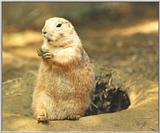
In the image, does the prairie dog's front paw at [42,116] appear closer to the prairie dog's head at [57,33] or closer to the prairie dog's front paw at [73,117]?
the prairie dog's front paw at [73,117]

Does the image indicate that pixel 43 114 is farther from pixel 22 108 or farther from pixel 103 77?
pixel 103 77

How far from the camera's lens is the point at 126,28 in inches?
507

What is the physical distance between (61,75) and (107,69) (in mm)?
1585

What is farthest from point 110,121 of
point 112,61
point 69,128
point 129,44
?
point 129,44

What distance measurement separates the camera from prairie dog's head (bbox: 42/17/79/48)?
5.11 m

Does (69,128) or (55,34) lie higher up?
(55,34)

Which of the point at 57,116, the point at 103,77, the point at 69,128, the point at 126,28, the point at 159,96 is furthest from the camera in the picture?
the point at 126,28

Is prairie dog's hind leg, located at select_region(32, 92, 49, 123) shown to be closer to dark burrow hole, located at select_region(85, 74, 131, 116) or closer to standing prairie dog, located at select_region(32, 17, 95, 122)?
standing prairie dog, located at select_region(32, 17, 95, 122)

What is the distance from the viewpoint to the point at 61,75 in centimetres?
524

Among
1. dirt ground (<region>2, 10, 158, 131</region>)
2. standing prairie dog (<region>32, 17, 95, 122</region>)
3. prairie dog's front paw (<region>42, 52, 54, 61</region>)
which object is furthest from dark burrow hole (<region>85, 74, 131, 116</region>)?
prairie dog's front paw (<region>42, 52, 54, 61</region>)

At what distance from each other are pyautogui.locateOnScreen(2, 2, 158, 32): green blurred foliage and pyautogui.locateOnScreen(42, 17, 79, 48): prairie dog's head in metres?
7.71

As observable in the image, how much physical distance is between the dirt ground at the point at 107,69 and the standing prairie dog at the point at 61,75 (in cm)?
27

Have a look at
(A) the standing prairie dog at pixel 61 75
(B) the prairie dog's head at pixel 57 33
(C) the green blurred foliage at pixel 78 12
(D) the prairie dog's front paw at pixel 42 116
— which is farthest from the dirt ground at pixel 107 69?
(B) the prairie dog's head at pixel 57 33

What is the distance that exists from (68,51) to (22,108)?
1194mm
